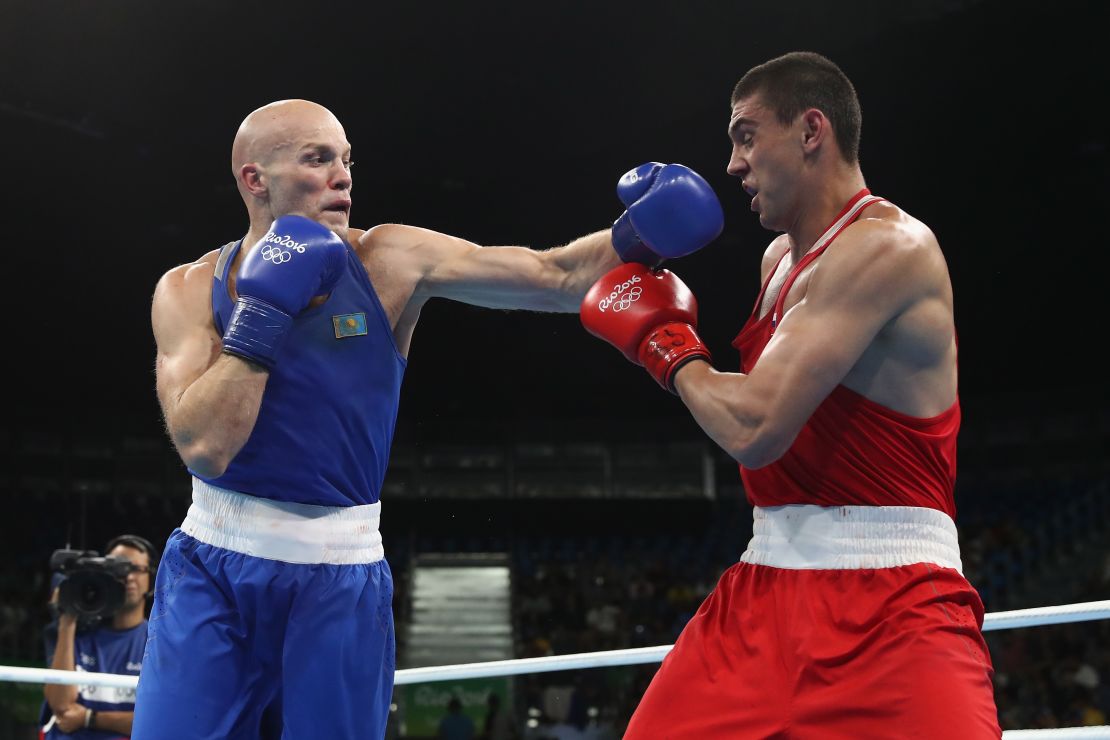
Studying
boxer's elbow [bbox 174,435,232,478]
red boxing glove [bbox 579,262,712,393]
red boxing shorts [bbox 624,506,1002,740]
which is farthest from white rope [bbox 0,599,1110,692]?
boxer's elbow [bbox 174,435,232,478]

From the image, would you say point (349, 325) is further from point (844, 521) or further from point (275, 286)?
point (844, 521)

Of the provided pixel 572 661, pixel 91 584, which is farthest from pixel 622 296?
pixel 91 584

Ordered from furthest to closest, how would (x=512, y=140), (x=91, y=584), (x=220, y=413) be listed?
(x=512, y=140), (x=91, y=584), (x=220, y=413)

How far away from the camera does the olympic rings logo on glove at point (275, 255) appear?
224cm

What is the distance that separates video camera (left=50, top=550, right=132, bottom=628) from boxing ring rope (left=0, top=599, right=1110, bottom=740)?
1.06 metres

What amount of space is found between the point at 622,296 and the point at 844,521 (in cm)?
63

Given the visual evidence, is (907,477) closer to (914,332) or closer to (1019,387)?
(914,332)

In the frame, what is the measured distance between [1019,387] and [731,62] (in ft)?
22.9

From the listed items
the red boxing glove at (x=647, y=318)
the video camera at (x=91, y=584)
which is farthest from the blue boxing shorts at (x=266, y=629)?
the video camera at (x=91, y=584)

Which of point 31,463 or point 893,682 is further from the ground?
point 31,463

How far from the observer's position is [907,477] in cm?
186

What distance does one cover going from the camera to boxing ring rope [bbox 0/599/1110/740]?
234cm

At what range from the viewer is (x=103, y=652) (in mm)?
4562

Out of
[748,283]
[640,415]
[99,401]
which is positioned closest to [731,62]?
[748,283]
